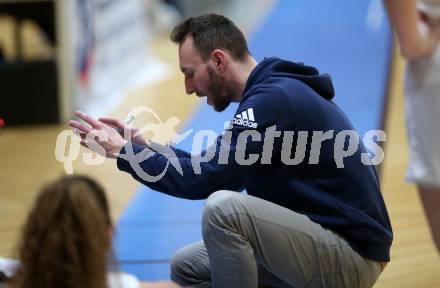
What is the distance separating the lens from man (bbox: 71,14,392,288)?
2217 millimetres

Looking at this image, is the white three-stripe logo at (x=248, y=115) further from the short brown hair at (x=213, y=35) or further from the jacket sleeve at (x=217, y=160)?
the short brown hair at (x=213, y=35)

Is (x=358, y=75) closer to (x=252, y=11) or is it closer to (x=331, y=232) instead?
(x=252, y=11)

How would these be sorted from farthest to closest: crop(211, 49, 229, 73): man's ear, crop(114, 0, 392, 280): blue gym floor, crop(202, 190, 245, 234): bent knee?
crop(114, 0, 392, 280): blue gym floor → crop(211, 49, 229, 73): man's ear → crop(202, 190, 245, 234): bent knee

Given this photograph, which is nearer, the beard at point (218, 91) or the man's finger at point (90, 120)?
the man's finger at point (90, 120)

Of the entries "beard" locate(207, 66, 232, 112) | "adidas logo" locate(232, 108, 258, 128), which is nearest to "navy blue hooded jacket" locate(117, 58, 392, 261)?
"adidas logo" locate(232, 108, 258, 128)

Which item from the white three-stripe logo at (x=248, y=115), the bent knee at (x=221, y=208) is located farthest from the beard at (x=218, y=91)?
the bent knee at (x=221, y=208)

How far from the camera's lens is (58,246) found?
1666 millimetres

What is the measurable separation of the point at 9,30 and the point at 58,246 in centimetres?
641

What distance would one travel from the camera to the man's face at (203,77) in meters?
2.38

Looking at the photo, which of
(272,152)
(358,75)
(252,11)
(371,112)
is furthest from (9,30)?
(272,152)

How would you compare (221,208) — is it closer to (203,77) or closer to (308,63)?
(203,77)

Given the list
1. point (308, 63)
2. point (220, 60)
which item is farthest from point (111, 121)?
point (308, 63)

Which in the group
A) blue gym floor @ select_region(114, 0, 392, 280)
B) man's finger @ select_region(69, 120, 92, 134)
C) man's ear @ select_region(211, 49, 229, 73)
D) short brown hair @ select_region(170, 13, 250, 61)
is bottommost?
blue gym floor @ select_region(114, 0, 392, 280)

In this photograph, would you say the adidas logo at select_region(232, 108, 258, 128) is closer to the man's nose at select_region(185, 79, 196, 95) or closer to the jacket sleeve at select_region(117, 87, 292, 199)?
the jacket sleeve at select_region(117, 87, 292, 199)
